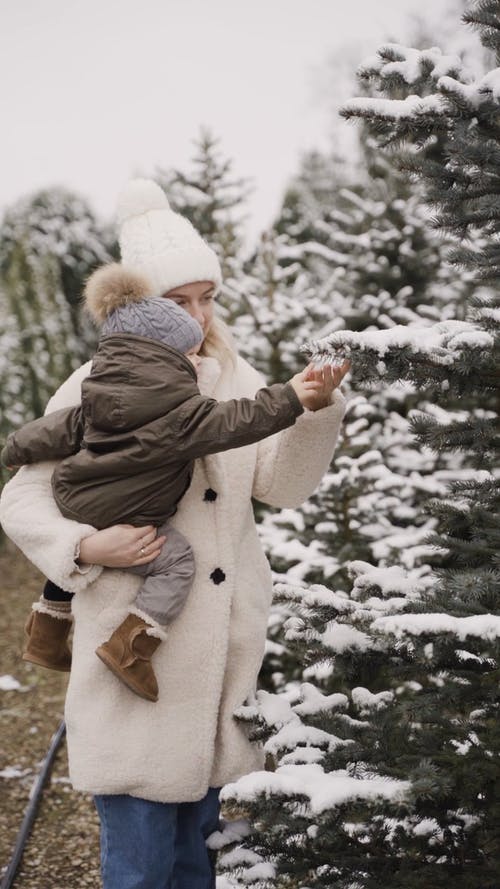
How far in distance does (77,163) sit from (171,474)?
41.5 feet

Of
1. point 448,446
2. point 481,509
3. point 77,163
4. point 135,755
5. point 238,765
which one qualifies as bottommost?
point 77,163

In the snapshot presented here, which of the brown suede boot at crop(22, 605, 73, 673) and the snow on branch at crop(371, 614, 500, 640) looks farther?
the brown suede boot at crop(22, 605, 73, 673)

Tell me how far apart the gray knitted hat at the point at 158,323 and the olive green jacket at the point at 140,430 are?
4cm

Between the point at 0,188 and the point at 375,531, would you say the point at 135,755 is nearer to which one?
the point at 375,531

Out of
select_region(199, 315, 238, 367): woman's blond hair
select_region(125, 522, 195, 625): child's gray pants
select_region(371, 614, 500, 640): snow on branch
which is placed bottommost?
select_region(125, 522, 195, 625): child's gray pants

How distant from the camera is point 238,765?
2.21 m

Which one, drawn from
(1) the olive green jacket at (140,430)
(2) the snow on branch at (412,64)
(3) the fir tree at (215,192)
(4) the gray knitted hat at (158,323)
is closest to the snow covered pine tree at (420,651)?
(2) the snow on branch at (412,64)

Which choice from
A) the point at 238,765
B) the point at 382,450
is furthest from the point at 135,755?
the point at 382,450

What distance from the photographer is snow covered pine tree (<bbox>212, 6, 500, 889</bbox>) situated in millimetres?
1686

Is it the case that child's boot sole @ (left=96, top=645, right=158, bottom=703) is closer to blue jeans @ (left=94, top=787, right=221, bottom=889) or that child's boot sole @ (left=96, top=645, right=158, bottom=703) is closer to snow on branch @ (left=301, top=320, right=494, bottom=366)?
blue jeans @ (left=94, top=787, right=221, bottom=889)

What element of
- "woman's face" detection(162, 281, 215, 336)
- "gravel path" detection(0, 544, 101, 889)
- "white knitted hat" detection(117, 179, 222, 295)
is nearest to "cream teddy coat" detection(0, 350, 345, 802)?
"woman's face" detection(162, 281, 215, 336)

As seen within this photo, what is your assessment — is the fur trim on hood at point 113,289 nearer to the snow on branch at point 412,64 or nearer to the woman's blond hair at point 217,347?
the woman's blond hair at point 217,347

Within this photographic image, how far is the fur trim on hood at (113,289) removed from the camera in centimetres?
212

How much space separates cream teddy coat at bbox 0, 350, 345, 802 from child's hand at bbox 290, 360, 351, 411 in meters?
0.17
